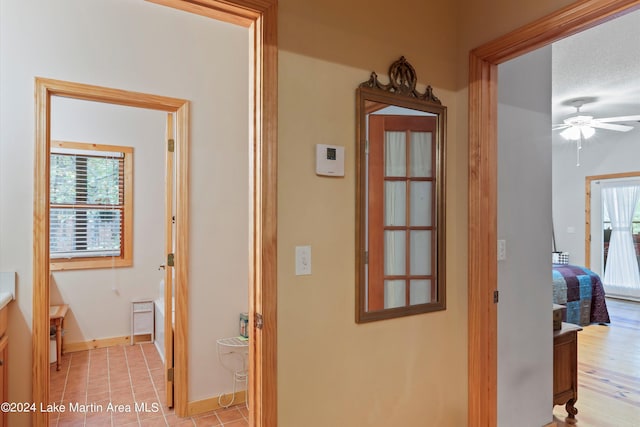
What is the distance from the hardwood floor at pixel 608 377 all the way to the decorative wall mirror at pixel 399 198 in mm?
1795

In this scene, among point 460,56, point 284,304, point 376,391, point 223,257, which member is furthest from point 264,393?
point 460,56

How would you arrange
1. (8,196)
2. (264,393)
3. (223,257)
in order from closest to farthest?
(264,393) → (8,196) → (223,257)

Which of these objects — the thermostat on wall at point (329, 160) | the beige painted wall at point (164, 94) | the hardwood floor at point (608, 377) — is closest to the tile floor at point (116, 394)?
the beige painted wall at point (164, 94)

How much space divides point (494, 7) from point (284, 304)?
1.79 m

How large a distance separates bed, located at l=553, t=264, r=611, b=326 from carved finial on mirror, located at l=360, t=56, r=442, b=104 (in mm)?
4111

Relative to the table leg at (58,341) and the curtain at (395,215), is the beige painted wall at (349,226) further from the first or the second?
the table leg at (58,341)

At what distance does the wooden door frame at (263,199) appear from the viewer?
4.75 ft

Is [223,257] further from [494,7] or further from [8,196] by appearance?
[494,7]

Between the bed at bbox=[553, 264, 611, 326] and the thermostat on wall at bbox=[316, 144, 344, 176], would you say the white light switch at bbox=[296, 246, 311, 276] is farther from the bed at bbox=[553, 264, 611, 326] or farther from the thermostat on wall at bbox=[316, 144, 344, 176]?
the bed at bbox=[553, 264, 611, 326]

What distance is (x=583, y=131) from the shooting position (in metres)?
4.74

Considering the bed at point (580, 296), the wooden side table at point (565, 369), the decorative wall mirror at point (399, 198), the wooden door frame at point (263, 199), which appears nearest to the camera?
the wooden door frame at point (263, 199)

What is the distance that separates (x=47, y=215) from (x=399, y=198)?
215cm

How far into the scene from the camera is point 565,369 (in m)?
2.63

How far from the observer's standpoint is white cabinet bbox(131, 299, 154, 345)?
417 centimetres
